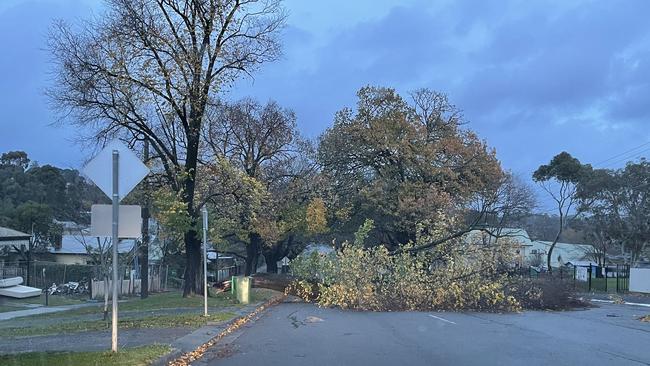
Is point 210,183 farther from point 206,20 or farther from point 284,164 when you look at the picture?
point 284,164

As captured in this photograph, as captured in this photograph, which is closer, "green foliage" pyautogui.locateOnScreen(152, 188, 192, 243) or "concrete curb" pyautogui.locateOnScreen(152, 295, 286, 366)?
"concrete curb" pyautogui.locateOnScreen(152, 295, 286, 366)

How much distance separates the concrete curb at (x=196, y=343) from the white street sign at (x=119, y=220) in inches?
86.0

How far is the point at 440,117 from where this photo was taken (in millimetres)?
45750

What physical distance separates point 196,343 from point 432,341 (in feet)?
16.8

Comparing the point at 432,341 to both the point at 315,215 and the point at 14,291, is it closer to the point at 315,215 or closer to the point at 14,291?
the point at 14,291

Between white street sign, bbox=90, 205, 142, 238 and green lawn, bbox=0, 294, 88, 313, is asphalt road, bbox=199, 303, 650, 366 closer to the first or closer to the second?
white street sign, bbox=90, 205, 142, 238

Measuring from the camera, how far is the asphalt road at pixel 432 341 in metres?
11.6

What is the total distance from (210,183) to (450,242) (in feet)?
34.7

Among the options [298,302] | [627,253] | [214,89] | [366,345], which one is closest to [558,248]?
[627,253]

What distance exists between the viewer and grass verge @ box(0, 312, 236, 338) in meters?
15.4

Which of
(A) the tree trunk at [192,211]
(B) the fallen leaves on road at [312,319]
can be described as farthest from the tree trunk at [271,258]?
(B) the fallen leaves on road at [312,319]

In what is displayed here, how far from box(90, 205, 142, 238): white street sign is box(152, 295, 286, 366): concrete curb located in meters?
2.19

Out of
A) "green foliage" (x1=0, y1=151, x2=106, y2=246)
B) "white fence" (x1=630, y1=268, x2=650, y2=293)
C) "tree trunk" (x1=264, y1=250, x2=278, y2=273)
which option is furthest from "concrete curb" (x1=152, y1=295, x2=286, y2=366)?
"green foliage" (x1=0, y1=151, x2=106, y2=246)

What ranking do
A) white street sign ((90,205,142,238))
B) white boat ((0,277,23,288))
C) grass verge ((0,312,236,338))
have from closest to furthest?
white street sign ((90,205,142,238)), grass verge ((0,312,236,338)), white boat ((0,277,23,288))
